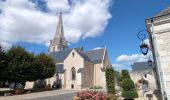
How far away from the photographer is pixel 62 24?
7062cm

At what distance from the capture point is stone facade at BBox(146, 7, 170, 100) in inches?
332

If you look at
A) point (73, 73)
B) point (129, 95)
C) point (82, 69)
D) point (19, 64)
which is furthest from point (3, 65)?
point (73, 73)

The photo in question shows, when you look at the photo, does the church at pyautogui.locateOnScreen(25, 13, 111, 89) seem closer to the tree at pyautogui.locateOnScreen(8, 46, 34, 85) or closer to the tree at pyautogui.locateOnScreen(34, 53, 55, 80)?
the tree at pyautogui.locateOnScreen(34, 53, 55, 80)

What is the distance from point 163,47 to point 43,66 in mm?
28263

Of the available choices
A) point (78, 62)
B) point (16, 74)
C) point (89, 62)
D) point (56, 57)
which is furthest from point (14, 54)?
point (56, 57)

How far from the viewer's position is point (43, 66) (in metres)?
34.3

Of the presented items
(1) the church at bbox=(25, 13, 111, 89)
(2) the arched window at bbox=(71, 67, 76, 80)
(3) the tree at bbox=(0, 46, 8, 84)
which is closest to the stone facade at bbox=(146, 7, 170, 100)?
(3) the tree at bbox=(0, 46, 8, 84)

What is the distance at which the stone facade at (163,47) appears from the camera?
A: 8430mm

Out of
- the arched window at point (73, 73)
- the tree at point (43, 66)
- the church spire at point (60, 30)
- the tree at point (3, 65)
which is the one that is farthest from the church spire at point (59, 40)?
the tree at point (3, 65)

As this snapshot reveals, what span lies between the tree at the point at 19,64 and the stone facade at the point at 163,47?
22.1 m

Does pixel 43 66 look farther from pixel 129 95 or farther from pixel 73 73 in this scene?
pixel 129 95

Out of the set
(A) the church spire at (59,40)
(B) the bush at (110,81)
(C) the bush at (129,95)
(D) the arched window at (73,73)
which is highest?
(A) the church spire at (59,40)

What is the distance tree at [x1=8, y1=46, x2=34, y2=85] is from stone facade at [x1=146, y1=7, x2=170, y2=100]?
22.1 meters

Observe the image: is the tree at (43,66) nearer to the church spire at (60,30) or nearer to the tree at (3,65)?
the tree at (3,65)
